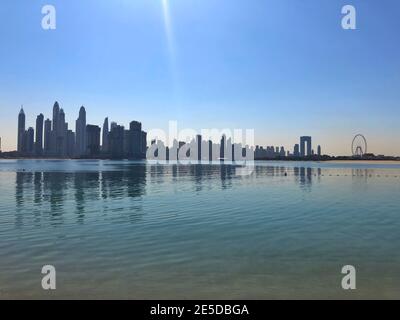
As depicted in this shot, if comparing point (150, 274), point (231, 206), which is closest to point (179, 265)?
point (150, 274)

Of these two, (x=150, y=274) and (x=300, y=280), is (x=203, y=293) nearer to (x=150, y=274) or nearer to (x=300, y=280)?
(x=150, y=274)

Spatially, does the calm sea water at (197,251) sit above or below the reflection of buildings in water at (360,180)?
above

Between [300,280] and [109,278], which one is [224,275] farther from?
[109,278]

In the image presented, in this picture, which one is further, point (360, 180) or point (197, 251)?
point (360, 180)

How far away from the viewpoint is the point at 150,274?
59.8 ft

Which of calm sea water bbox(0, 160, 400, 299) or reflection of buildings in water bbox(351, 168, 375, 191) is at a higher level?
calm sea water bbox(0, 160, 400, 299)

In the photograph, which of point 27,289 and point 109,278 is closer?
point 27,289

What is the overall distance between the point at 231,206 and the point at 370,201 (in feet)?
72.5

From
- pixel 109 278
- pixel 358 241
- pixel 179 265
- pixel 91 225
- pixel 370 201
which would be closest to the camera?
pixel 109 278

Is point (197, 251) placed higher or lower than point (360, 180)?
higher

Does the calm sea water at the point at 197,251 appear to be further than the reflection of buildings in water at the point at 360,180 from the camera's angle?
No

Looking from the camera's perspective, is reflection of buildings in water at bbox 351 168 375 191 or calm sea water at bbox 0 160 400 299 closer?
calm sea water at bbox 0 160 400 299
